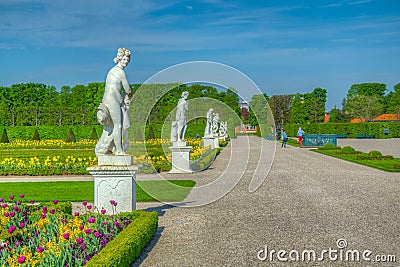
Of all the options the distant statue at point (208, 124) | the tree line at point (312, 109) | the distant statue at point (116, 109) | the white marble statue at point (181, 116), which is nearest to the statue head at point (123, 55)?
the distant statue at point (116, 109)

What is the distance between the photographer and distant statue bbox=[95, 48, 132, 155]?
599 cm

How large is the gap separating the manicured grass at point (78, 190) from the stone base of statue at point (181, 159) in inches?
74.9

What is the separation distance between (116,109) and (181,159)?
252 inches

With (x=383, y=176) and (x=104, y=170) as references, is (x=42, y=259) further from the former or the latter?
(x=383, y=176)

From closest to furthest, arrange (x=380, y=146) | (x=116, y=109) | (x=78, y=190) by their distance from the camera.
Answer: (x=116, y=109) → (x=78, y=190) → (x=380, y=146)

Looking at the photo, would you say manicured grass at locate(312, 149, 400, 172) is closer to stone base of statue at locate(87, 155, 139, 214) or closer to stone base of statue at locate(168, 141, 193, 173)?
stone base of statue at locate(168, 141, 193, 173)

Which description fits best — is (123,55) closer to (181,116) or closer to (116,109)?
(116,109)

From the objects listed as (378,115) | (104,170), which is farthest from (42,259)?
(378,115)

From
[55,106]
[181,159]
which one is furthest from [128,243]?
[55,106]

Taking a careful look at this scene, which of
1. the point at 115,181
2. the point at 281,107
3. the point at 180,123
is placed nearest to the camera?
the point at 115,181

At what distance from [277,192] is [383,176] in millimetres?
3845

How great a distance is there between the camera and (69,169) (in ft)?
40.6

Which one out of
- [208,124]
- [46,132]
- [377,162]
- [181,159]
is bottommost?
[377,162]

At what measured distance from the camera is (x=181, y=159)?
12.3 meters
